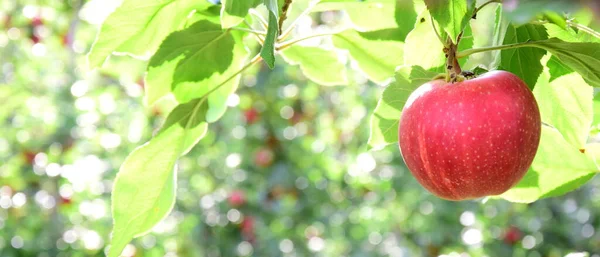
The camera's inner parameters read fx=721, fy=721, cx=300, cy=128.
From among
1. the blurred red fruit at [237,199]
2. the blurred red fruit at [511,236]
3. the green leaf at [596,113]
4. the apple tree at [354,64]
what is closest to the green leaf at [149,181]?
the apple tree at [354,64]

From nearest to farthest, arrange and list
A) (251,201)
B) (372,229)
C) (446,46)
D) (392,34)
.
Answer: (446,46) → (392,34) → (251,201) → (372,229)

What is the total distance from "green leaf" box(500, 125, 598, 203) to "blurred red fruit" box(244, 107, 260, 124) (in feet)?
8.28

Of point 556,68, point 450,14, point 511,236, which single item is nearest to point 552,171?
point 556,68

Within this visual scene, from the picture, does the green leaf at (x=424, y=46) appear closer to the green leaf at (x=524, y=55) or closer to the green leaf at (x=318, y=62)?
the green leaf at (x=524, y=55)

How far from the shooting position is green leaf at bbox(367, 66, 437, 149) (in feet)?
1.89

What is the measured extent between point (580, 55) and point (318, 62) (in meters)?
0.32

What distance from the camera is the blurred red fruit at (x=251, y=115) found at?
10.5ft

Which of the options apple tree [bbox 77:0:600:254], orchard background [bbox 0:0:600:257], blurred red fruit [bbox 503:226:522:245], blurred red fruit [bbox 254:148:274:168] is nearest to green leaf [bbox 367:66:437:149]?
apple tree [bbox 77:0:600:254]

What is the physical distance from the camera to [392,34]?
26.5 inches

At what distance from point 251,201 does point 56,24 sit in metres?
1.33

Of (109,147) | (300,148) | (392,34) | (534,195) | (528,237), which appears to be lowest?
(528,237)

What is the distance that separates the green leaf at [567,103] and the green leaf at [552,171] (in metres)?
0.06

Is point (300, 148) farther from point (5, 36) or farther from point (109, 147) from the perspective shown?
point (5, 36)

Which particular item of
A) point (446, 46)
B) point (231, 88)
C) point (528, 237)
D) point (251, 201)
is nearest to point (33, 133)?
point (251, 201)
